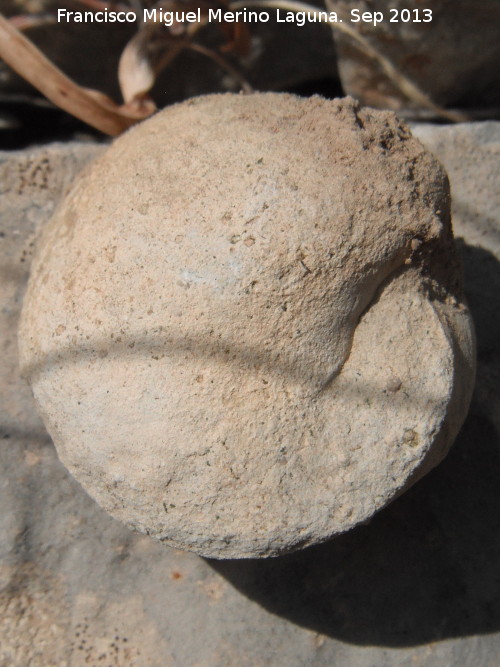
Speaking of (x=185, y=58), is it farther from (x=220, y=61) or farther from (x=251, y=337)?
(x=251, y=337)

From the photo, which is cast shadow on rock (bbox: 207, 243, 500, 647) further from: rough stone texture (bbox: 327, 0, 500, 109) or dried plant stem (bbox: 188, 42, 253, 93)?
dried plant stem (bbox: 188, 42, 253, 93)

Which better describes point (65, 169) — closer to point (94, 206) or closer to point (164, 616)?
point (94, 206)

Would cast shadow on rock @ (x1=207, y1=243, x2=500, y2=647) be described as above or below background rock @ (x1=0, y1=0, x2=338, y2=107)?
below

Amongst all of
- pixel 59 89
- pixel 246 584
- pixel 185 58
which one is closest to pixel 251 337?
pixel 246 584

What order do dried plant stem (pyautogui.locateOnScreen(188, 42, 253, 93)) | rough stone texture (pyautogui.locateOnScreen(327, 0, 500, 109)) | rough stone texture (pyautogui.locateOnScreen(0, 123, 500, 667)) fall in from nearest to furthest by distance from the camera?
rough stone texture (pyautogui.locateOnScreen(0, 123, 500, 667)) → rough stone texture (pyautogui.locateOnScreen(327, 0, 500, 109)) → dried plant stem (pyautogui.locateOnScreen(188, 42, 253, 93))

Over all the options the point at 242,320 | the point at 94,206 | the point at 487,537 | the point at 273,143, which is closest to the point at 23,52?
the point at 94,206

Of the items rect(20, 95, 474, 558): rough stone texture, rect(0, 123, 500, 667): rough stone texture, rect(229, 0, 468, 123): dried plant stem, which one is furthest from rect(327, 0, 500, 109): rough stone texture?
rect(0, 123, 500, 667): rough stone texture

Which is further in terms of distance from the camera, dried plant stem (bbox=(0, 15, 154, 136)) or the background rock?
the background rock

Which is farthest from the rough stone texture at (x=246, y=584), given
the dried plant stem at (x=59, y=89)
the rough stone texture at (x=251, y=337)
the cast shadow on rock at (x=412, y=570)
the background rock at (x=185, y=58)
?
the background rock at (x=185, y=58)

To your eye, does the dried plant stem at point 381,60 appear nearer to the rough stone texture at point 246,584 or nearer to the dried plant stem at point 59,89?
the dried plant stem at point 59,89
